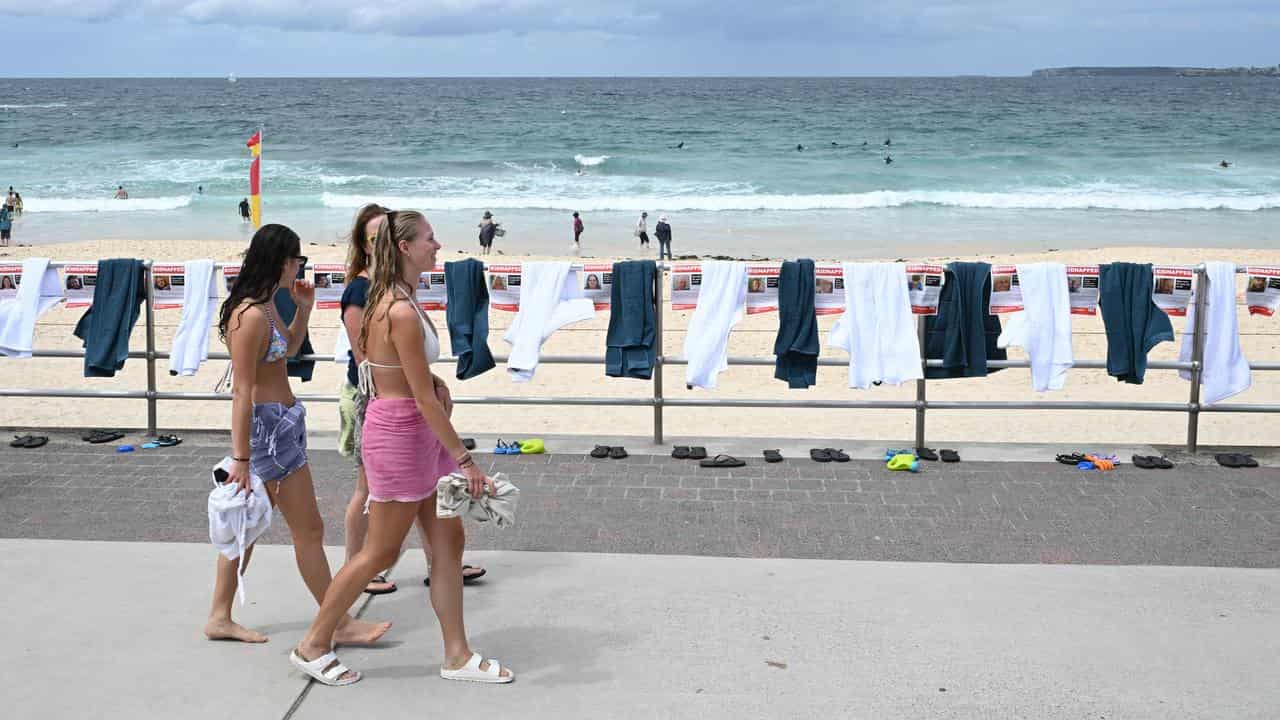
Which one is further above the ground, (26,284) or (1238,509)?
(26,284)

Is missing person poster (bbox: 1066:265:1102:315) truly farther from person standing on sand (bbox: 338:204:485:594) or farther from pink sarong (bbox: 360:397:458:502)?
pink sarong (bbox: 360:397:458:502)

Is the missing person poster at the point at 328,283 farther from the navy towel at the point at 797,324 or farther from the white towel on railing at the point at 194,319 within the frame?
the navy towel at the point at 797,324

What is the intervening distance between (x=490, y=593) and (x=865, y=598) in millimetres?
1474

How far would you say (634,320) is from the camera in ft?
22.9

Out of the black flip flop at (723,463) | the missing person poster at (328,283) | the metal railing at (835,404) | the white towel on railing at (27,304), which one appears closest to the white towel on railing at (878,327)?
the metal railing at (835,404)

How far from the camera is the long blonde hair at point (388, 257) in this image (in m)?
3.80

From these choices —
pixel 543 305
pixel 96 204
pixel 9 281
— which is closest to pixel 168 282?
pixel 9 281

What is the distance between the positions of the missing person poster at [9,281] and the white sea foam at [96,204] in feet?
97.2

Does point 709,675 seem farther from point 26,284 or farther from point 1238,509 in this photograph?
point 26,284

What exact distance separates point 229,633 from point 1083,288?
485 cm

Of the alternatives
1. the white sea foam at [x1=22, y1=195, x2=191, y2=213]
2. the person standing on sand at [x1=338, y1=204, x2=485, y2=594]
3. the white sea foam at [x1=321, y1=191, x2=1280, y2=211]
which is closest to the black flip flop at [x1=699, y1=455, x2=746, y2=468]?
the person standing on sand at [x1=338, y1=204, x2=485, y2=594]

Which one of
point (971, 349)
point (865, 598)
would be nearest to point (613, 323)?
point (971, 349)

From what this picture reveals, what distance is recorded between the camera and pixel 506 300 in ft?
23.2

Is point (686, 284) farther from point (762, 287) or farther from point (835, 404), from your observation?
point (835, 404)
